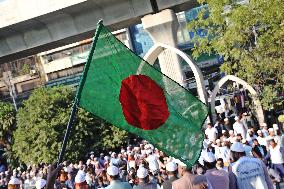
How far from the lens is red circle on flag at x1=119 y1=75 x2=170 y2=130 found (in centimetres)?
620

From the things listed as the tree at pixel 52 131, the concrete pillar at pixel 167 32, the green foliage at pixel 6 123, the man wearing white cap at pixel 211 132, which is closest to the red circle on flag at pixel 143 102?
the man wearing white cap at pixel 211 132

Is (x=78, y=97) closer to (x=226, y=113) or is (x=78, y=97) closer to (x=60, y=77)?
(x=226, y=113)

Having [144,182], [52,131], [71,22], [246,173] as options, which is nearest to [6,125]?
[52,131]

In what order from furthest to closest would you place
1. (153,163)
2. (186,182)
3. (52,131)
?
(52,131) → (153,163) → (186,182)

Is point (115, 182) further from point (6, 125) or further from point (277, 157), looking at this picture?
point (6, 125)

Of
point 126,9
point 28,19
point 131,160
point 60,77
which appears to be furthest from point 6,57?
point 60,77

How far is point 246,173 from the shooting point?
6.50 meters

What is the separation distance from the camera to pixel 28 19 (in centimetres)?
2164

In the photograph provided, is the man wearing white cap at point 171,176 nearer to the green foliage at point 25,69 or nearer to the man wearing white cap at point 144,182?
the man wearing white cap at point 144,182

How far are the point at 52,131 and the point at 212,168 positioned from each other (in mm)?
23187

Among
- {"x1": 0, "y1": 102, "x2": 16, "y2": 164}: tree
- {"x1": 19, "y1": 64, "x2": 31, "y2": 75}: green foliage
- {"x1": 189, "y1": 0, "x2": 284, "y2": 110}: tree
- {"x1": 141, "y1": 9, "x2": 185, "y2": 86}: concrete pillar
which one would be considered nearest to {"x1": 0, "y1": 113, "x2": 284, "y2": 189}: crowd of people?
{"x1": 189, "y1": 0, "x2": 284, "y2": 110}: tree

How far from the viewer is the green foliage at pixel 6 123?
34.7m

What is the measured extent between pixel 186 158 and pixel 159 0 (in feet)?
49.6

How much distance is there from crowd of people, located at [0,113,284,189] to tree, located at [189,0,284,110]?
1597 millimetres
